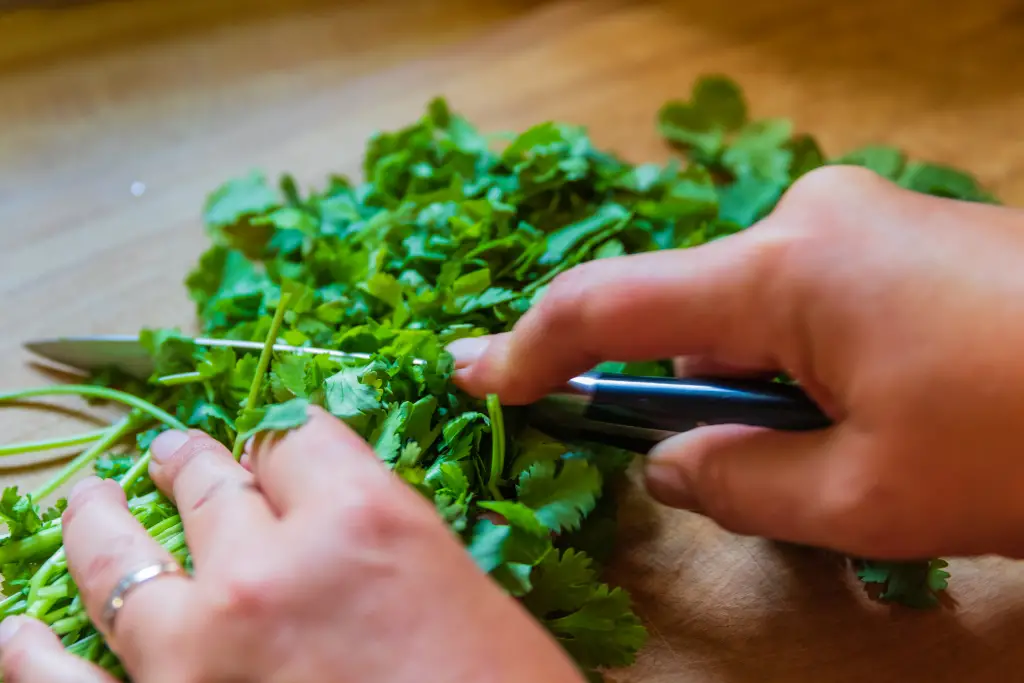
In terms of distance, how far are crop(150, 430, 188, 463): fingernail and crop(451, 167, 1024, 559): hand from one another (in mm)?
392

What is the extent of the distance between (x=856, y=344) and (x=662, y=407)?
21 centimetres

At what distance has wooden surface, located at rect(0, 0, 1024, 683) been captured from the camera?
Result: 1276mm

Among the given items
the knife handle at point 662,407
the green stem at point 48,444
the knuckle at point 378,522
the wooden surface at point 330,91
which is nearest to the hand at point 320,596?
the knuckle at point 378,522

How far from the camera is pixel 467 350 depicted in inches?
35.1

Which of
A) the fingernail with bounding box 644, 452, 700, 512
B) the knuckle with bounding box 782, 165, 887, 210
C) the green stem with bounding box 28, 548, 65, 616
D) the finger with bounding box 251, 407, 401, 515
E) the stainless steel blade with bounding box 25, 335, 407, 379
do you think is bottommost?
the fingernail with bounding box 644, 452, 700, 512

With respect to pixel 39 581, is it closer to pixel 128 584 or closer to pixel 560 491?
pixel 128 584

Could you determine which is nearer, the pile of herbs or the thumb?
the thumb

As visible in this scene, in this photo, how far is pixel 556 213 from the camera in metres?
1.19

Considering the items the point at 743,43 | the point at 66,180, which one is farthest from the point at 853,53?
the point at 66,180

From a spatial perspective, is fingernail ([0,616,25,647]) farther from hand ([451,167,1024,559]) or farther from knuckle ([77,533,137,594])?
hand ([451,167,1024,559])

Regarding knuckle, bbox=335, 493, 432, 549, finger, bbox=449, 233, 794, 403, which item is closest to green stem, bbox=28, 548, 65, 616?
knuckle, bbox=335, 493, 432, 549

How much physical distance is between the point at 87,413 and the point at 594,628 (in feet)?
2.41

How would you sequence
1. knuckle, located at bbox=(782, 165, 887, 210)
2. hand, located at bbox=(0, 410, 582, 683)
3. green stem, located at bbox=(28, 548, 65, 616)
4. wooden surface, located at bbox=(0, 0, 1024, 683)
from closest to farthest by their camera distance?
hand, located at bbox=(0, 410, 582, 683) < knuckle, located at bbox=(782, 165, 887, 210) < green stem, located at bbox=(28, 548, 65, 616) < wooden surface, located at bbox=(0, 0, 1024, 683)

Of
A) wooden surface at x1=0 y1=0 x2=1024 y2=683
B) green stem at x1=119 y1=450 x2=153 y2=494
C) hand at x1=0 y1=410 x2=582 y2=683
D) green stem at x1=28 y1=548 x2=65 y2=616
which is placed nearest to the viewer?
hand at x1=0 y1=410 x2=582 y2=683
